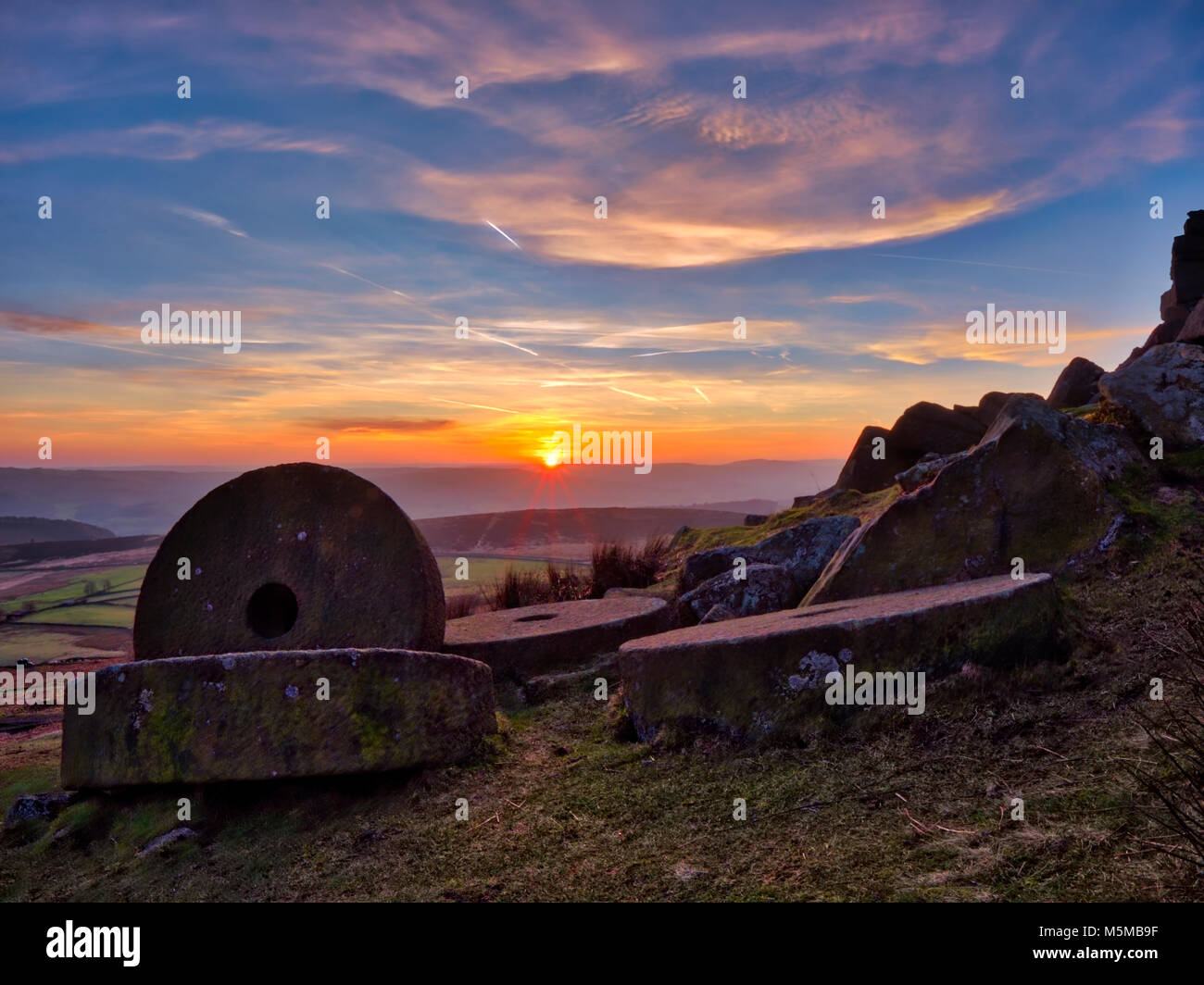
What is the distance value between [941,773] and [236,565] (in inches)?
216

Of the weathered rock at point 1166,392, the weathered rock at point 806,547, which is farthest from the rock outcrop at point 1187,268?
the weathered rock at point 806,547

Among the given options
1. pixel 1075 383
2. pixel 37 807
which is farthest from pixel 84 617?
pixel 1075 383

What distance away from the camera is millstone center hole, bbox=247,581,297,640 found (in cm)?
688

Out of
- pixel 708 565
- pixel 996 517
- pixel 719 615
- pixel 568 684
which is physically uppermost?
pixel 996 517

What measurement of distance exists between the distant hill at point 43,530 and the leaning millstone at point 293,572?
7445cm

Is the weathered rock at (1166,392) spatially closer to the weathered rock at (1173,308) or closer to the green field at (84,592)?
the weathered rock at (1173,308)

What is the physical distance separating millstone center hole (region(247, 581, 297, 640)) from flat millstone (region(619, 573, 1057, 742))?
339cm

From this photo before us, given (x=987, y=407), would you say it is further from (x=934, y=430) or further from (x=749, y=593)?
(x=749, y=593)

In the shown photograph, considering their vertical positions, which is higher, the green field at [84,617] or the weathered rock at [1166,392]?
the weathered rock at [1166,392]

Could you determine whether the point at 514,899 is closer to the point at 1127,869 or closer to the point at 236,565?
A: the point at 1127,869

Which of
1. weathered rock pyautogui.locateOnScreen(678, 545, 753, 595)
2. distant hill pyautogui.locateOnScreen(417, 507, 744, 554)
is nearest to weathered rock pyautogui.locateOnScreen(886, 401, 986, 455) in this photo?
weathered rock pyautogui.locateOnScreen(678, 545, 753, 595)

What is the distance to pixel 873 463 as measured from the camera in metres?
14.8

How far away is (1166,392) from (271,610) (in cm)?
850

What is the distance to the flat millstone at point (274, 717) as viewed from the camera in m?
5.17
